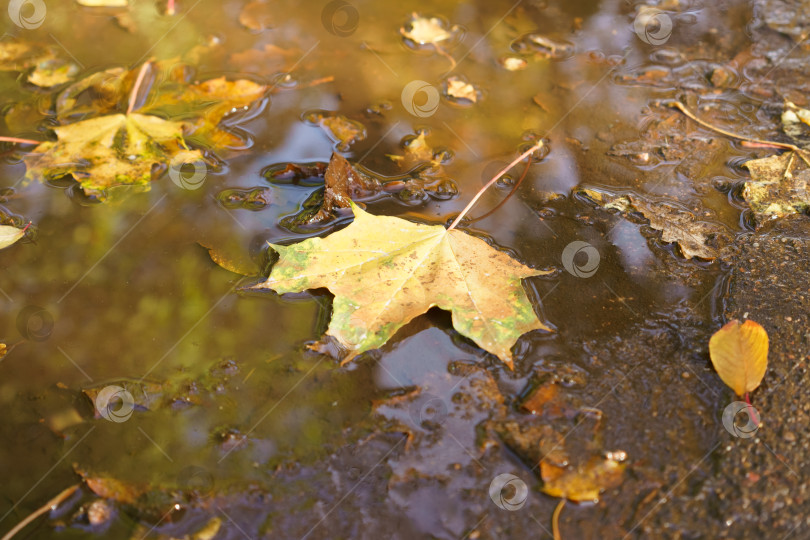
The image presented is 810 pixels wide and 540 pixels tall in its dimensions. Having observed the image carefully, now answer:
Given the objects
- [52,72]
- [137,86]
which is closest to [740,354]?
[137,86]

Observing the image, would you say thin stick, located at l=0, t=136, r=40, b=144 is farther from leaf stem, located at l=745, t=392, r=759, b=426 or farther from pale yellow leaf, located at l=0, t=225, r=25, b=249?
leaf stem, located at l=745, t=392, r=759, b=426

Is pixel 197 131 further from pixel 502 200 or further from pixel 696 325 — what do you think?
pixel 696 325

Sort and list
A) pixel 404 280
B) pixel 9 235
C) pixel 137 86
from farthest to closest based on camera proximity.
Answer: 1. pixel 137 86
2. pixel 9 235
3. pixel 404 280

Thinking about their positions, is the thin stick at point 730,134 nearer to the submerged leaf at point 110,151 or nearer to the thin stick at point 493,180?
the thin stick at point 493,180

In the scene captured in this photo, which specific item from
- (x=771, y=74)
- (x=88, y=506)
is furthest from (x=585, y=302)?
(x=771, y=74)

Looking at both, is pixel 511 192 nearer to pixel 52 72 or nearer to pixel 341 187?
pixel 341 187

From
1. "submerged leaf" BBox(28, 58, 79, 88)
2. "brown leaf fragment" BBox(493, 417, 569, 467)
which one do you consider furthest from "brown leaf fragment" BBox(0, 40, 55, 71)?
"brown leaf fragment" BBox(493, 417, 569, 467)

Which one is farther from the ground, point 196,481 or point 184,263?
point 184,263
